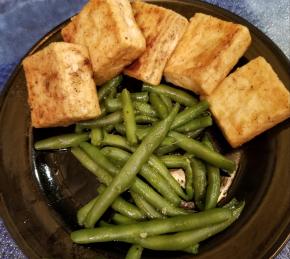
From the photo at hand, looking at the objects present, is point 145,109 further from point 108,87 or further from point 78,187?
point 78,187

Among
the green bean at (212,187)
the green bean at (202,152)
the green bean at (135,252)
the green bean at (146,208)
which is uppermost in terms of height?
the green bean at (202,152)

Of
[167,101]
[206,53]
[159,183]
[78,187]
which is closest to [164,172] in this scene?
[159,183]

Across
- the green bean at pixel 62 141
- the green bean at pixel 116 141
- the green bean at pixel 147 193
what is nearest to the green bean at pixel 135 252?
the green bean at pixel 147 193

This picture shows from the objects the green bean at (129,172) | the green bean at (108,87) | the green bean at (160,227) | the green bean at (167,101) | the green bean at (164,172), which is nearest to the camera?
the green bean at (160,227)

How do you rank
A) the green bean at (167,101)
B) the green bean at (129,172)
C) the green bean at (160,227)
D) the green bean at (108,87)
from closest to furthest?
the green bean at (160,227), the green bean at (129,172), the green bean at (167,101), the green bean at (108,87)

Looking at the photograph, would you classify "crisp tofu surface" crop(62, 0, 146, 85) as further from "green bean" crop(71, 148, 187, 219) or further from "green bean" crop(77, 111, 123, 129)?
"green bean" crop(71, 148, 187, 219)

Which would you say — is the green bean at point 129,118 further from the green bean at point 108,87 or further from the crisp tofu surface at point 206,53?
the crisp tofu surface at point 206,53
